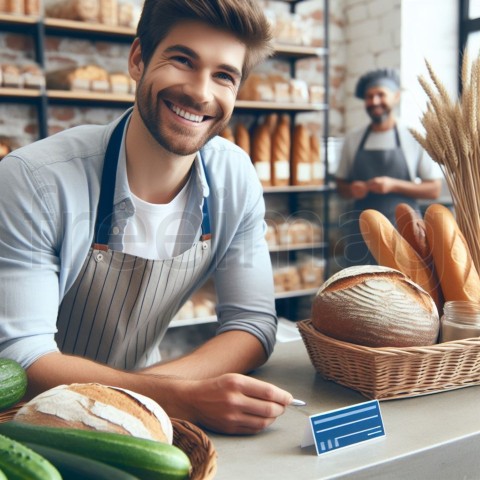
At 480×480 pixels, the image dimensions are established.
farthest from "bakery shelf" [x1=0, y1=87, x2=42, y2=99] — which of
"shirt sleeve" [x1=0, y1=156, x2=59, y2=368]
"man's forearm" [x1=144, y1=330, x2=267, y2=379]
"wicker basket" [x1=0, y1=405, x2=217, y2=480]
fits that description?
"wicker basket" [x1=0, y1=405, x2=217, y2=480]

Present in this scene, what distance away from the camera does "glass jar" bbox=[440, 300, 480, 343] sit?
98cm

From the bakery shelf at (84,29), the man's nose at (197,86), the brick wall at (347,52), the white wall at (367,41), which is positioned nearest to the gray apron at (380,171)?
the brick wall at (347,52)

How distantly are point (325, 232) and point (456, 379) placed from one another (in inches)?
113

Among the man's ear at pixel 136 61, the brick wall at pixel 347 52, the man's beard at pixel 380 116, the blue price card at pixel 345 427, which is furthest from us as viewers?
the man's beard at pixel 380 116

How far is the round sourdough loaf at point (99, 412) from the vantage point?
63 cm

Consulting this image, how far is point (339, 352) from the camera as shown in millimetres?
942

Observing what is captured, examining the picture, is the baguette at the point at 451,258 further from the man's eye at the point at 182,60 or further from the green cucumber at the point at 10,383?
the green cucumber at the point at 10,383

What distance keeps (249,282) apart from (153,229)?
24 cm

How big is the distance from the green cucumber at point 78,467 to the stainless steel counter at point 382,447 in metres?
0.17

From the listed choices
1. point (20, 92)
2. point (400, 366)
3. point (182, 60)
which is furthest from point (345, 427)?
point (20, 92)

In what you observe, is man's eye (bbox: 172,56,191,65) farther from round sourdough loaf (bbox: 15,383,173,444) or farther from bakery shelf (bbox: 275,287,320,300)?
bakery shelf (bbox: 275,287,320,300)

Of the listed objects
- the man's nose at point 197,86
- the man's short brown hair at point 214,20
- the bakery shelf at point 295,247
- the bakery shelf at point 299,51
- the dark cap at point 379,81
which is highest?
the bakery shelf at point 299,51

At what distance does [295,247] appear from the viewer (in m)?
3.58

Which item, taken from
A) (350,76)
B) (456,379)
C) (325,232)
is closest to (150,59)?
(456,379)
